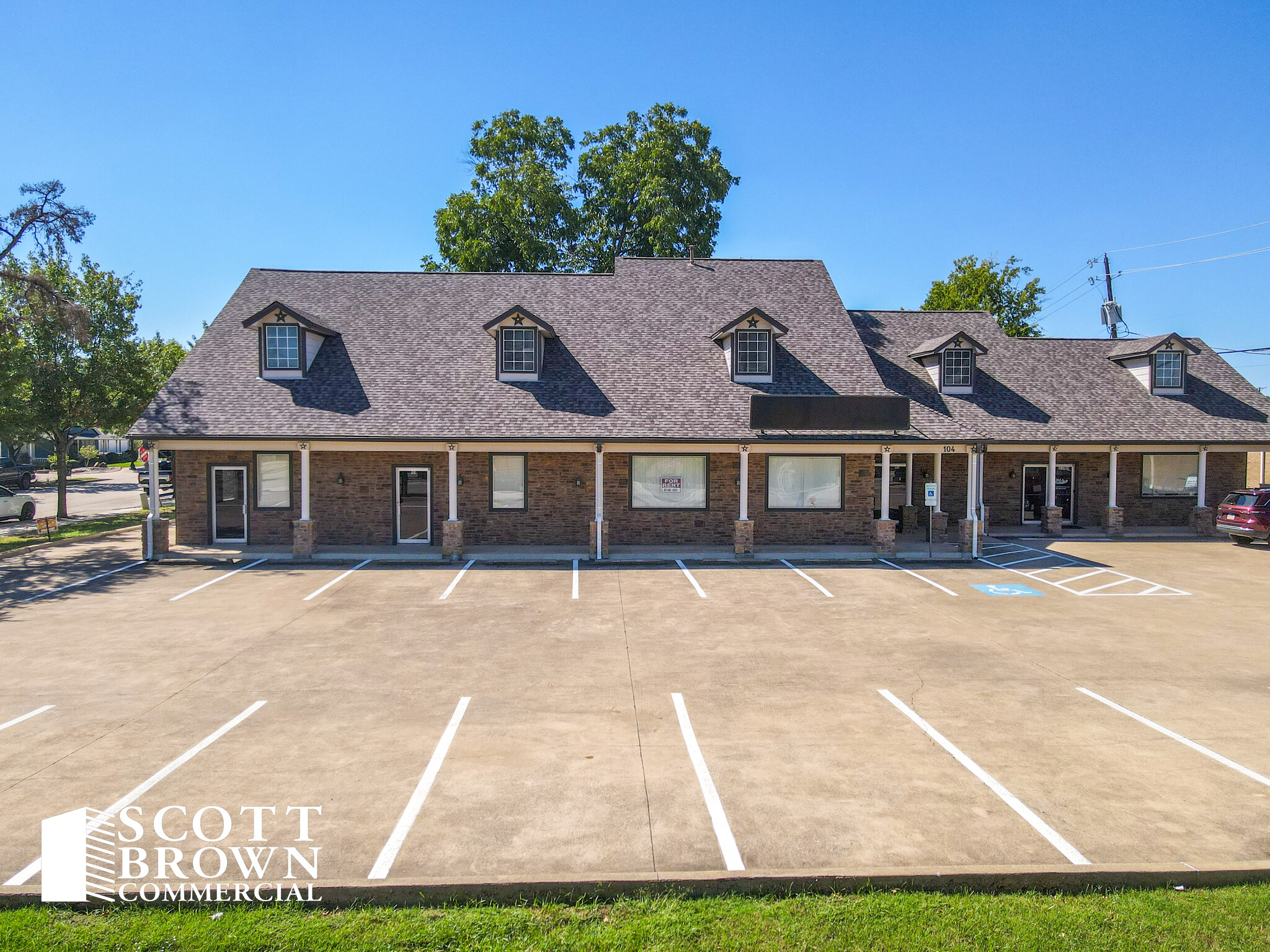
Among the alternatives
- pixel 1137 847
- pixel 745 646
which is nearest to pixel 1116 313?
pixel 745 646

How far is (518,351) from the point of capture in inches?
792

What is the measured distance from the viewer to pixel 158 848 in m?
5.32

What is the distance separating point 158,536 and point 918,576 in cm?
1882

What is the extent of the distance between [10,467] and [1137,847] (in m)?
56.0

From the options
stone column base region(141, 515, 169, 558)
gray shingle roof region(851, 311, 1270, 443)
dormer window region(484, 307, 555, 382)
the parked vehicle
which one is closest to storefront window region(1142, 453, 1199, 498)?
gray shingle roof region(851, 311, 1270, 443)

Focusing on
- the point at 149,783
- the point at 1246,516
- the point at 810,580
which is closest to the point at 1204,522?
the point at 1246,516

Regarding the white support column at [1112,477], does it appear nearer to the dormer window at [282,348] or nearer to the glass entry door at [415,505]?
the glass entry door at [415,505]

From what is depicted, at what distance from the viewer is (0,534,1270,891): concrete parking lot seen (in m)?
5.57

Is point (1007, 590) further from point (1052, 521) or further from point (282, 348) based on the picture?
point (282, 348)

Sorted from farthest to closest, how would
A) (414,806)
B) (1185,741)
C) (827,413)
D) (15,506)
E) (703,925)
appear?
(15,506) < (827,413) < (1185,741) < (414,806) < (703,925)

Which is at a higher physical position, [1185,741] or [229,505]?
[229,505]

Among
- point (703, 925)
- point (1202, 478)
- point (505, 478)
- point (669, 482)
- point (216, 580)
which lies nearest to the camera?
point (703, 925)

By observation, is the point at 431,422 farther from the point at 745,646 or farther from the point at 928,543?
the point at 928,543

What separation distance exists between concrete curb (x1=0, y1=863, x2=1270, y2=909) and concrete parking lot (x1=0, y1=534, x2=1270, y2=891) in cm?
15
